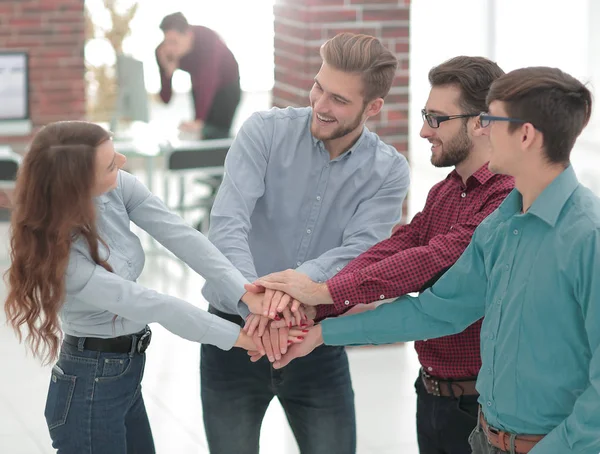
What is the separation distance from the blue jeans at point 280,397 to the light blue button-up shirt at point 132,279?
0.66ft

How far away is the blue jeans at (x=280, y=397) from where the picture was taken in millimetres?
2918

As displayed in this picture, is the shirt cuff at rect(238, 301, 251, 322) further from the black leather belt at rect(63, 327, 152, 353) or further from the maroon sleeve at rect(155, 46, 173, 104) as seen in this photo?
the maroon sleeve at rect(155, 46, 173, 104)

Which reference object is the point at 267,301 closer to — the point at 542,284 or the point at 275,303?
the point at 275,303

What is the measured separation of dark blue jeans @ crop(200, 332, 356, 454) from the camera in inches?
115

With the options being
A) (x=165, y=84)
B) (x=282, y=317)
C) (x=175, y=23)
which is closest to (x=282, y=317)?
(x=282, y=317)

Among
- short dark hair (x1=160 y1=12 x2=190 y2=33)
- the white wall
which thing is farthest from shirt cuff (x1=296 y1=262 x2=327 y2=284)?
the white wall

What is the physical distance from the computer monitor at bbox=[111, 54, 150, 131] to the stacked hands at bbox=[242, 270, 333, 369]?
229 inches

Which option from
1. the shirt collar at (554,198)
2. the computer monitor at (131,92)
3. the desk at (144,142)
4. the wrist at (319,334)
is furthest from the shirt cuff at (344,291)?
the computer monitor at (131,92)

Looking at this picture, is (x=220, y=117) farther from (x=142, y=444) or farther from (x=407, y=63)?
(x=142, y=444)

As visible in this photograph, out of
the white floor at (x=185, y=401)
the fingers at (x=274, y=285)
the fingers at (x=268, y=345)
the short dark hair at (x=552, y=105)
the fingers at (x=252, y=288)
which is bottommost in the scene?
the white floor at (x=185, y=401)

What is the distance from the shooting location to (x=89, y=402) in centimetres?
266

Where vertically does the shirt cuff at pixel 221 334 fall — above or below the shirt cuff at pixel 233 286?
below

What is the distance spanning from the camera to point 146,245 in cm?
829

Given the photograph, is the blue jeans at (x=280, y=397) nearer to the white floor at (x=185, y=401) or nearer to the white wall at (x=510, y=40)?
the white floor at (x=185, y=401)
